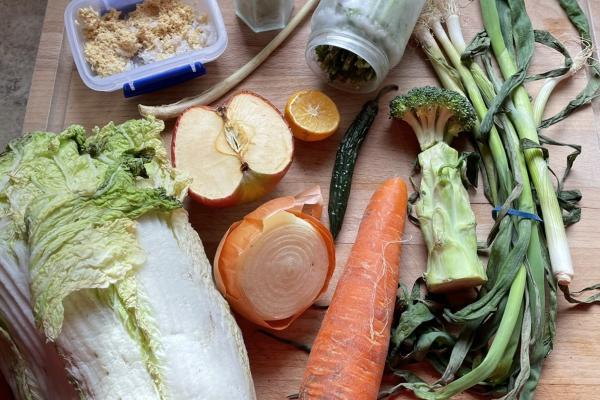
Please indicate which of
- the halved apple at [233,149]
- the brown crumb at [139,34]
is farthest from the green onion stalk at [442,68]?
the brown crumb at [139,34]

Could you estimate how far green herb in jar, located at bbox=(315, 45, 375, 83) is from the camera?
158 centimetres

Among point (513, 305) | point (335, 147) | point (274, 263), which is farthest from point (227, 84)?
point (513, 305)

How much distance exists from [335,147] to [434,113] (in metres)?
0.26

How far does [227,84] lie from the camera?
1609 mm

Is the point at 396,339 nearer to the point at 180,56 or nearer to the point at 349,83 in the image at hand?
the point at 349,83

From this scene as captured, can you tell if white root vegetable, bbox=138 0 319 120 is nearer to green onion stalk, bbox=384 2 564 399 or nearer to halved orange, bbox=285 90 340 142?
halved orange, bbox=285 90 340 142

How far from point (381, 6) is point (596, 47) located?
63cm

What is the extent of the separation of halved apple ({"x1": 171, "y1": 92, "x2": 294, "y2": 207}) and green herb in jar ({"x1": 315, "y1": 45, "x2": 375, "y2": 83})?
0.21 meters

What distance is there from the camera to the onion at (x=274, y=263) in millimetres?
1341

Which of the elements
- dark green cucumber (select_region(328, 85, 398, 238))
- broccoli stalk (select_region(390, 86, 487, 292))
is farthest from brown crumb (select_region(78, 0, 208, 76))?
broccoli stalk (select_region(390, 86, 487, 292))

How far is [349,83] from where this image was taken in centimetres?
162

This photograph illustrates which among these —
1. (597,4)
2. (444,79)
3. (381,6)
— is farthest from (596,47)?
(381,6)

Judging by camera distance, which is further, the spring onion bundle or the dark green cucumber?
the dark green cucumber

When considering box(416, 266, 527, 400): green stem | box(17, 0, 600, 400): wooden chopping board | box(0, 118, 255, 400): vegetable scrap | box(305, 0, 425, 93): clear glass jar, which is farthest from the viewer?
box(305, 0, 425, 93): clear glass jar
